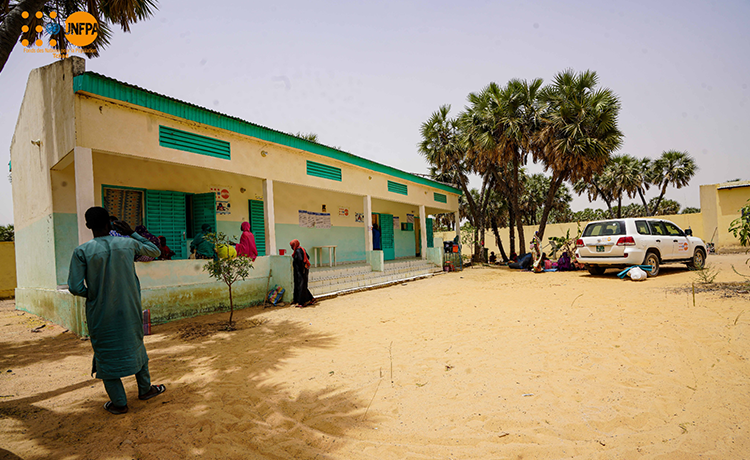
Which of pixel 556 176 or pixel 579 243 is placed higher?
pixel 556 176

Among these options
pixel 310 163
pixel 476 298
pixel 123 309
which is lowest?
pixel 476 298

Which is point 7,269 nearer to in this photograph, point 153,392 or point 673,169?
point 153,392

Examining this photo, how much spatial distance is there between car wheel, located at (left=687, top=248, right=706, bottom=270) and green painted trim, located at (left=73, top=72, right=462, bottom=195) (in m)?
10.8

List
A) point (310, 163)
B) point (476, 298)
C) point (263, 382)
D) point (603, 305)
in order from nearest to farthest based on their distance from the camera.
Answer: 1. point (263, 382)
2. point (603, 305)
3. point (476, 298)
4. point (310, 163)

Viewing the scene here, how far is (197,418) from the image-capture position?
10.1 ft

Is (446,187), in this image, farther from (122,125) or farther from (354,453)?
(354,453)

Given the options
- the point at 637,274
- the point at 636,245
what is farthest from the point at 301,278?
the point at 636,245

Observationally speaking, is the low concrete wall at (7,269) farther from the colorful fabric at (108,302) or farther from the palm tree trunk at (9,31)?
the colorful fabric at (108,302)

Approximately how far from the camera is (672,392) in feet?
10.2

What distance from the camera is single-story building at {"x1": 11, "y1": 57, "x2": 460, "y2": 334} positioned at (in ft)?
20.8

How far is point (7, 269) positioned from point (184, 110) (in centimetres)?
1219

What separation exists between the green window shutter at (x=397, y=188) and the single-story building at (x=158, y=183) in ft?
5.39

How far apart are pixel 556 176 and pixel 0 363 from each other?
1839 centimetres

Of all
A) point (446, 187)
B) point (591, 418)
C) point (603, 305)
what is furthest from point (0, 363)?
point (446, 187)
